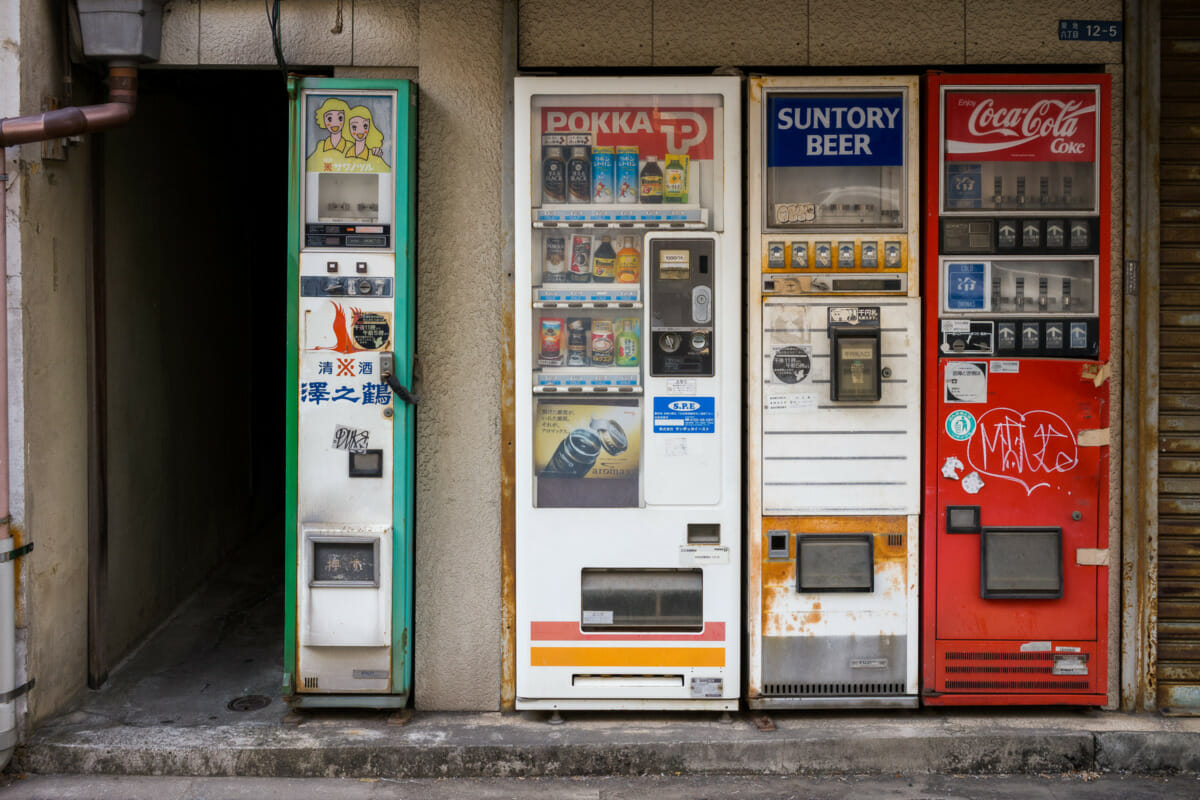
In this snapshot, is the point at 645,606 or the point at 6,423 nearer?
the point at 6,423

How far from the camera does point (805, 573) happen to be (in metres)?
4.36

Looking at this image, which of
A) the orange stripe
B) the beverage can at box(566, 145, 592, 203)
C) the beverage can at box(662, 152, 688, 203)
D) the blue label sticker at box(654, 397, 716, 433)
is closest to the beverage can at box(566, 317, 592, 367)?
the blue label sticker at box(654, 397, 716, 433)

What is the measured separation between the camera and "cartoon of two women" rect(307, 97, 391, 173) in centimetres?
422

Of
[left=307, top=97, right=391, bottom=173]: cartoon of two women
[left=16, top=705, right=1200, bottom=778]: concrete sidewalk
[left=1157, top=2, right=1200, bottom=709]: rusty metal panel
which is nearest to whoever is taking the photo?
[left=16, top=705, right=1200, bottom=778]: concrete sidewalk

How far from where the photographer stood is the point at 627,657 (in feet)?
14.3

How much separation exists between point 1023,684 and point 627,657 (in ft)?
5.89

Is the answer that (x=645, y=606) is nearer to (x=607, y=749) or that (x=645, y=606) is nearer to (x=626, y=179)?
(x=607, y=749)

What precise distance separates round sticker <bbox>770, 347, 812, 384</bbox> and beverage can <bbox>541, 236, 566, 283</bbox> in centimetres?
103

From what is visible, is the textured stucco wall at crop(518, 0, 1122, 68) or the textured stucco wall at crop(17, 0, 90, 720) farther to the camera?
the textured stucco wall at crop(518, 0, 1122, 68)

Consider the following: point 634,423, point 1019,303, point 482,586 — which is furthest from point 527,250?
point 1019,303

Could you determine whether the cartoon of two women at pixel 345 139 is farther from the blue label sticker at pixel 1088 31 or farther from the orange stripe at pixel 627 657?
the blue label sticker at pixel 1088 31

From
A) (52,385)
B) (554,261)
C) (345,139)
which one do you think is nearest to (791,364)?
(554,261)

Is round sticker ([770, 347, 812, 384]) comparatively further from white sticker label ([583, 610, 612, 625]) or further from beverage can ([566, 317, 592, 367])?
white sticker label ([583, 610, 612, 625])

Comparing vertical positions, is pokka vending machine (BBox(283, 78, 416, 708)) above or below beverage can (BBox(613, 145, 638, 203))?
below
